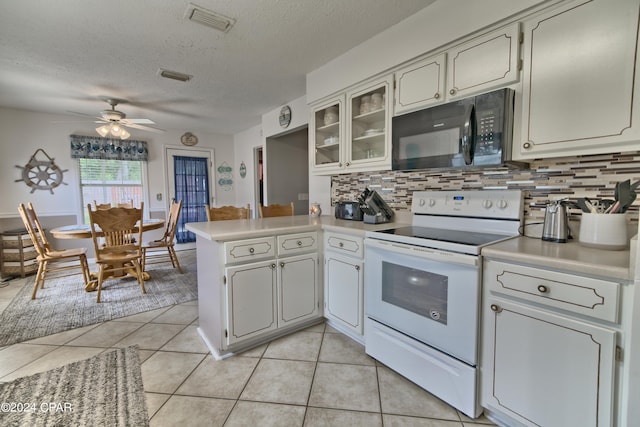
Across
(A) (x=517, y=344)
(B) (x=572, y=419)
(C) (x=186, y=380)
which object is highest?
(A) (x=517, y=344)

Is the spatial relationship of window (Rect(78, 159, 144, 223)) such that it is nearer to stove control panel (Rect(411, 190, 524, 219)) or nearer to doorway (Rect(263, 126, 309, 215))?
doorway (Rect(263, 126, 309, 215))

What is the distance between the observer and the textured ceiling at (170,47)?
1870 mm

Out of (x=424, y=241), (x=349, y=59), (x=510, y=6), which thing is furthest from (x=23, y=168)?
(x=510, y=6)

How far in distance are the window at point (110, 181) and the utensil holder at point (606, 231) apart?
6.04m

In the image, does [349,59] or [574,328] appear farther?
[349,59]

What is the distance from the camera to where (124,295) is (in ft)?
10.2

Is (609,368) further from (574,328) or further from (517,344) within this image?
(517,344)

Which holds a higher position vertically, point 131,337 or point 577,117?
point 577,117

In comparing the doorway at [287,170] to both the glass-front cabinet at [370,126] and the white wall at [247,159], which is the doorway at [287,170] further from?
the glass-front cabinet at [370,126]

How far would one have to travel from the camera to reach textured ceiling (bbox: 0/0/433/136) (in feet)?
6.14

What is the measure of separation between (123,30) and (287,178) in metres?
2.83

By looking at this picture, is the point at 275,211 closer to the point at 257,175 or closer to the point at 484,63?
the point at 484,63

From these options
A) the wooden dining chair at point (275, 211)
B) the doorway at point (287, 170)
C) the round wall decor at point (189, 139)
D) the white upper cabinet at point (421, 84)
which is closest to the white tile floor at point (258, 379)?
the wooden dining chair at point (275, 211)

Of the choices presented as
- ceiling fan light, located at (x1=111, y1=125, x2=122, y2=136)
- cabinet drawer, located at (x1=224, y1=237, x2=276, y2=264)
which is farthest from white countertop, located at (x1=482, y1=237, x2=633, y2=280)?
ceiling fan light, located at (x1=111, y1=125, x2=122, y2=136)
